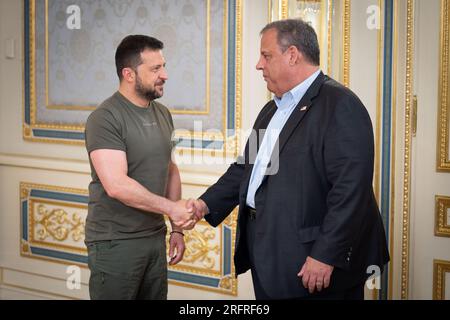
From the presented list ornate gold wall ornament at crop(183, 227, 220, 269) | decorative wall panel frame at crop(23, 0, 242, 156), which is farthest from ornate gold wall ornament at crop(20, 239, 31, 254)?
ornate gold wall ornament at crop(183, 227, 220, 269)

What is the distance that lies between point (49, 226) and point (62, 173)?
1.23 ft

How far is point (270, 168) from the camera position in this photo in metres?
2.38

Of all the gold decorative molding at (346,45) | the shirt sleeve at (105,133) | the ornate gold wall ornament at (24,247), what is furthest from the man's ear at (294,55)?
the ornate gold wall ornament at (24,247)

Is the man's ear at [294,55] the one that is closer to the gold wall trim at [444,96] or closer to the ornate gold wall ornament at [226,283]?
the gold wall trim at [444,96]

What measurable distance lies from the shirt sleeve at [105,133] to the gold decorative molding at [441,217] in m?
1.54

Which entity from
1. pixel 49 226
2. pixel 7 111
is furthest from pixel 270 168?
pixel 7 111

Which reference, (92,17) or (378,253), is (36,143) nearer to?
(92,17)

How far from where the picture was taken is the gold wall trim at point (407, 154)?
3246 mm

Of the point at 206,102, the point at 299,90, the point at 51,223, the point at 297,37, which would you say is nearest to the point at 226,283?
the point at 206,102

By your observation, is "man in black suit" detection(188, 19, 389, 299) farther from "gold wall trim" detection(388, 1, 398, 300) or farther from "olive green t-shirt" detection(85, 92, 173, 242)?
"gold wall trim" detection(388, 1, 398, 300)

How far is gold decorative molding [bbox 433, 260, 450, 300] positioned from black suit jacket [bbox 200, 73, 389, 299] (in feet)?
3.04

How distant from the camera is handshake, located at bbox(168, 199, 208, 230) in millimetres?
2778

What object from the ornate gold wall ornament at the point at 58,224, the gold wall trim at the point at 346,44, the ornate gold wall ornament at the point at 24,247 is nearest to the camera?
the gold wall trim at the point at 346,44

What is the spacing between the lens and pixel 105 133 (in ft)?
8.50
